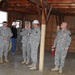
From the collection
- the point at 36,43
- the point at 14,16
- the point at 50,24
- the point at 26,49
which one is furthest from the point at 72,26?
the point at 36,43

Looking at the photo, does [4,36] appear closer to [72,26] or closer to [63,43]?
[63,43]

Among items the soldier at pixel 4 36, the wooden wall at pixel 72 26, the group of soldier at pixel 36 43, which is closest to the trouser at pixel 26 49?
the group of soldier at pixel 36 43

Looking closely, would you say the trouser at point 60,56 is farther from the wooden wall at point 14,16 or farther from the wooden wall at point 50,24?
the wooden wall at point 14,16

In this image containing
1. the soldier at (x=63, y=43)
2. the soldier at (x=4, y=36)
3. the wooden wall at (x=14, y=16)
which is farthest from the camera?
the wooden wall at (x=14, y=16)

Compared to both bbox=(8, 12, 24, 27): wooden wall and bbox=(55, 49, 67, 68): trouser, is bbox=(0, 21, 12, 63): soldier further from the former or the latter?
bbox=(8, 12, 24, 27): wooden wall

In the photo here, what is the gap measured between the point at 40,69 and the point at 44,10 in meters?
1.92

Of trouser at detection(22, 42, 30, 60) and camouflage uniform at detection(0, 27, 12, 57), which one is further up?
camouflage uniform at detection(0, 27, 12, 57)

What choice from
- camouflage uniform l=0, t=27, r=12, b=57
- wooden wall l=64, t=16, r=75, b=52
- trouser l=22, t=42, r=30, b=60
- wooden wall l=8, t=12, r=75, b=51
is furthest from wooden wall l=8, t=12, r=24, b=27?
trouser l=22, t=42, r=30, b=60

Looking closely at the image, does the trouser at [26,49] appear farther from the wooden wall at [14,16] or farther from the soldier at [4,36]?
the wooden wall at [14,16]

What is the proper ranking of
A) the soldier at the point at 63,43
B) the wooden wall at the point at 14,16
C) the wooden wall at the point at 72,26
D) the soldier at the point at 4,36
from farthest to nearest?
1. the wooden wall at the point at 72,26
2. the wooden wall at the point at 14,16
3. the soldier at the point at 4,36
4. the soldier at the point at 63,43

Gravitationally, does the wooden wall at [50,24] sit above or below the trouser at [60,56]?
above

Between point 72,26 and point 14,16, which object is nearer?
point 72,26

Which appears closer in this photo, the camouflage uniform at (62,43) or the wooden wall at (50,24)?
the camouflage uniform at (62,43)

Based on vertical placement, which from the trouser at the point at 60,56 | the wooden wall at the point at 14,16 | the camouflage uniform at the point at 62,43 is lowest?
the trouser at the point at 60,56
